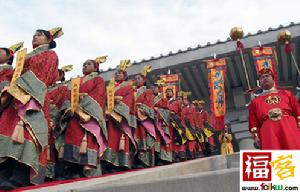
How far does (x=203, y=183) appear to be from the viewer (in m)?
2.33

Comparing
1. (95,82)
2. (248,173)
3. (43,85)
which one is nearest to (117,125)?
(95,82)

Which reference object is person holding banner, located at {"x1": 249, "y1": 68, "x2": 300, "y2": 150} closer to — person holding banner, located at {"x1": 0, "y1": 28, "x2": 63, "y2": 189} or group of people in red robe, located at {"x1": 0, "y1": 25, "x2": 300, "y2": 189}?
group of people in red robe, located at {"x1": 0, "y1": 25, "x2": 300, "y2": 189}

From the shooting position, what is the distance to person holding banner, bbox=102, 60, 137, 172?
607 cm

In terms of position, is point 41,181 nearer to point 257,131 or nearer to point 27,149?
point 27,149

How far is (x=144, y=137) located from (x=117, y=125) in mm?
1090

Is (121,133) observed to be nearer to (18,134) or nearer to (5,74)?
(5,74)

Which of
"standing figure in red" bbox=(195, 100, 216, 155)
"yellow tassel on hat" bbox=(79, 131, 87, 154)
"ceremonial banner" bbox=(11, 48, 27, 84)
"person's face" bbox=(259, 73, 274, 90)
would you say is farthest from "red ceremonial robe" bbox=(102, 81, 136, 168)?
"standing figure in red" bbox=(195, 100, 216, 155)

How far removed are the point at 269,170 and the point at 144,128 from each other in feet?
16.4

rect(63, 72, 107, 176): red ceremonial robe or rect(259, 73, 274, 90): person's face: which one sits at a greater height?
rect(259, 73, 274, 90): person's face

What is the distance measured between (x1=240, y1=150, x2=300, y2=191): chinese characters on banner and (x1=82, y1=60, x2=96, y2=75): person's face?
344cm

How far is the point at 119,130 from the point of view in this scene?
20.4 feet

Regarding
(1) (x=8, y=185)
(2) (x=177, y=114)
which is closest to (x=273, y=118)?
(1) (x=8, y=185)

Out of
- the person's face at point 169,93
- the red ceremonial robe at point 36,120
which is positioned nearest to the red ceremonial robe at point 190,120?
the person's face at point 169,93

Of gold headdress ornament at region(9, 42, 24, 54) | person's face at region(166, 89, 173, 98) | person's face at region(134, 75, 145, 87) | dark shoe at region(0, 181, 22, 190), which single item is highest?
person's face at region(166, 89, 173, 98)
